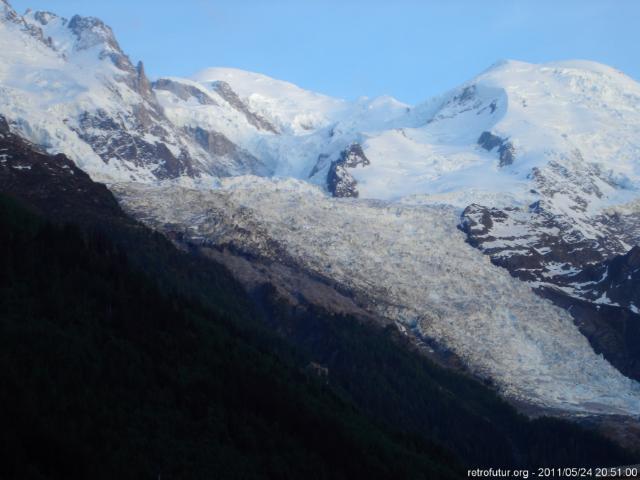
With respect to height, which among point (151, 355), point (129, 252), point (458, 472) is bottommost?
point (458, 472)

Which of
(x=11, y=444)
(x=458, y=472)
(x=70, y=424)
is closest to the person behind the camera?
(x=11, y=444)

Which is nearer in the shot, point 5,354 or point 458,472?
point 5,354

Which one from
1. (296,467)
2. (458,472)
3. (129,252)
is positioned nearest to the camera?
(296,467)

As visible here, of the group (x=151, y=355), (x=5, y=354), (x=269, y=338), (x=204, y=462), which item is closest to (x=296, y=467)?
(x=204, y=462)

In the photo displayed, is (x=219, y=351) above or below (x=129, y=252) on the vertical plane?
below

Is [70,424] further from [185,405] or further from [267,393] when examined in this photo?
[267,393]

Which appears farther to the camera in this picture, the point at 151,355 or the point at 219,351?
the point at 219,351

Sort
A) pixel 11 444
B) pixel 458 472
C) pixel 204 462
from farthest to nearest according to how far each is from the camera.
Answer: pixel 458 472
pixel 204 462
pixel 11 444

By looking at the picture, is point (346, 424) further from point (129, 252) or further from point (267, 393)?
point (129, 252)

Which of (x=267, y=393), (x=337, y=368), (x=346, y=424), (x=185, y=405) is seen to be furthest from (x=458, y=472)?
(x=337, y=368)
